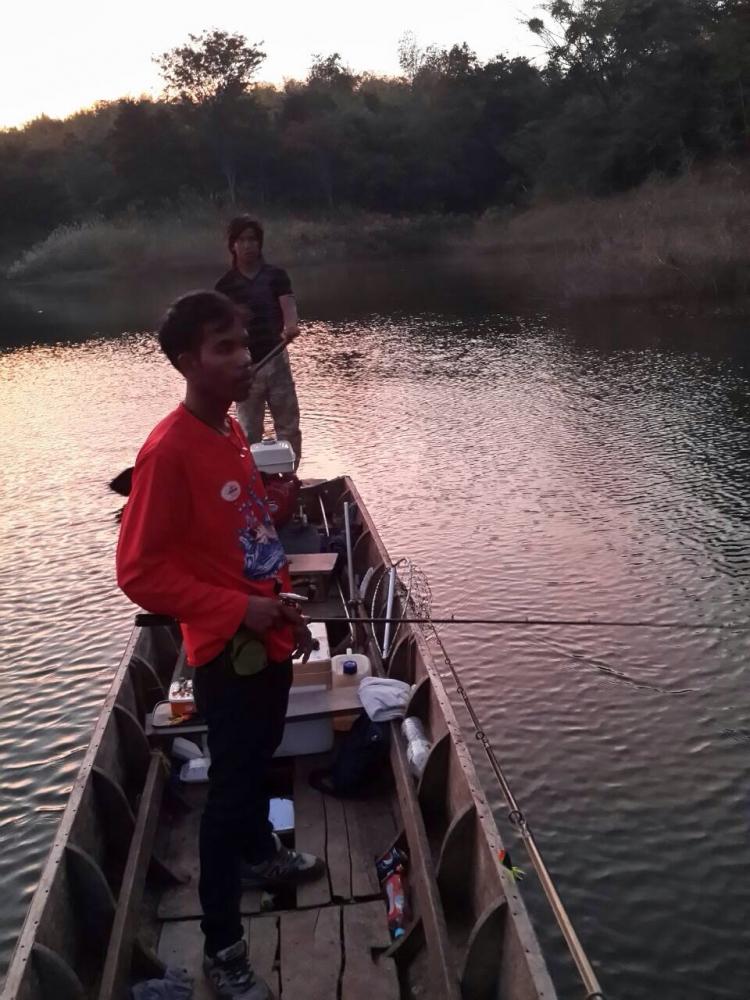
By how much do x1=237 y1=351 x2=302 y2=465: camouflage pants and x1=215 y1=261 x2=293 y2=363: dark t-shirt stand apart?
0.56 m

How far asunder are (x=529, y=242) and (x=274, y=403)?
1301 inches

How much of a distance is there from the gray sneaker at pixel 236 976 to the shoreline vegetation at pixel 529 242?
2130cm

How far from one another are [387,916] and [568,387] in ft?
44.7

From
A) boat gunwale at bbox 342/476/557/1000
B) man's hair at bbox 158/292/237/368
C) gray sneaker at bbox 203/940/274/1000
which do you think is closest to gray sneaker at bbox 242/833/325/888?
gray sneaker at bbox 203/940/274/1000

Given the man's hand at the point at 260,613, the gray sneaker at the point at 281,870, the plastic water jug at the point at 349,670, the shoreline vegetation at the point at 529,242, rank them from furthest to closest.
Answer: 1. the shoreline vegetation at the point at 529,242
2. the plastic water jug at the point at 349,670
3. the gray sneaker at the point at 281,870
4. the man's hand at the point at 260,613

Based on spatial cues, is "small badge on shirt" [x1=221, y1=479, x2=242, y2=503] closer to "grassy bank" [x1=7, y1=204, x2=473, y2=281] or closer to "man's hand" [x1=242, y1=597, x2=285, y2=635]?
"man's hand" [x1=242, y1=597, x2=285, y2=635]

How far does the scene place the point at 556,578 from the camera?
27.5 feet

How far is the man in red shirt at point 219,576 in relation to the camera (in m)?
2.78

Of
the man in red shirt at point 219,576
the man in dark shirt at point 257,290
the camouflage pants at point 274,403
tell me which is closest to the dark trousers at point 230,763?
the man in red shirt at point 219,576

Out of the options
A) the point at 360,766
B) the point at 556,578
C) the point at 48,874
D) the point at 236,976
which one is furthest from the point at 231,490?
the point at 556,578

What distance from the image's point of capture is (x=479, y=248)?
43.4m

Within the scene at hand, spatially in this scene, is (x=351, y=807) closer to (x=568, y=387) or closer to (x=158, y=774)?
(x=158, y=774)

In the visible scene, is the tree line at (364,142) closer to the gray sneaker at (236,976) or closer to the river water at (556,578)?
the river water at (556,578)

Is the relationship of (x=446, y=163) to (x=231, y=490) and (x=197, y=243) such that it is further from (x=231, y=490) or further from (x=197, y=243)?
(x=231, y=490)
